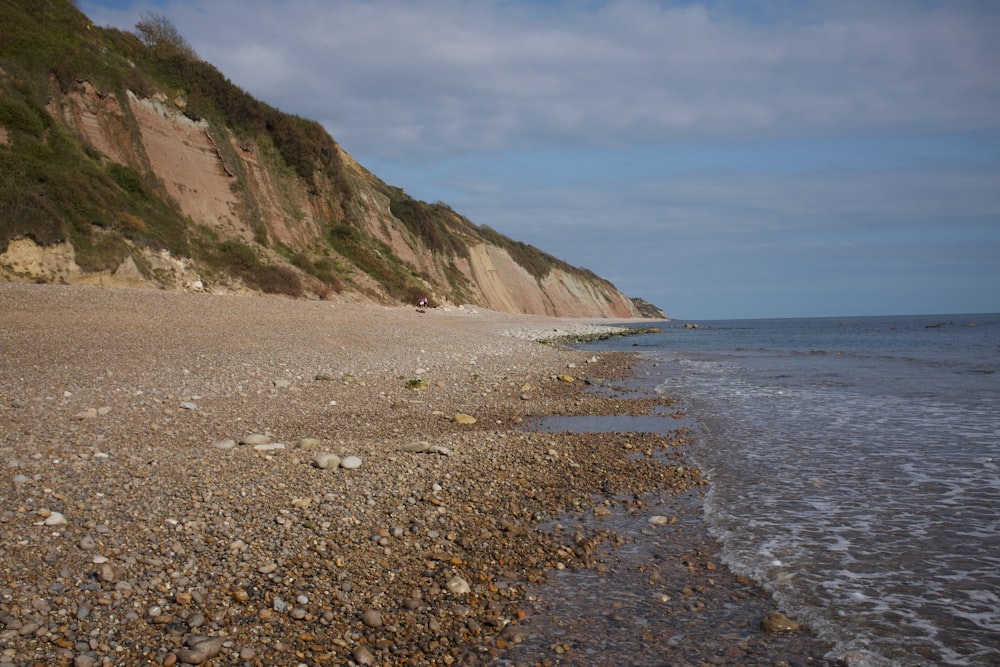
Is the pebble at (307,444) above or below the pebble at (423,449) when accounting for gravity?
above

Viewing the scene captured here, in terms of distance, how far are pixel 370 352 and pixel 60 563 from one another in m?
10.7

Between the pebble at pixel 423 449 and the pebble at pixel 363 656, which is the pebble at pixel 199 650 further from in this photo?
the pebble at pixel 423 449

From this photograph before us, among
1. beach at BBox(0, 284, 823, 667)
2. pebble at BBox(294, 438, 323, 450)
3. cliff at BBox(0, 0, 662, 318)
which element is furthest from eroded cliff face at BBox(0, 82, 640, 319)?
pebble at BBox(294, 438, 323, 450)

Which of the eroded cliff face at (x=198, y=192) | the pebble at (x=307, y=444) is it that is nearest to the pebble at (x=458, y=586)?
the pebble at (x=307, y=444)

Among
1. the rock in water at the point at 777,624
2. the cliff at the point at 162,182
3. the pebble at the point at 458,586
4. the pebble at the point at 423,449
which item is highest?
the cliff at the point at 162,182

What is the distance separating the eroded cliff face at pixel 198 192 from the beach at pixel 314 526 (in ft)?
33.5

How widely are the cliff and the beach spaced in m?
11.1

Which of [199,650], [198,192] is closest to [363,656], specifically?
[199,650]

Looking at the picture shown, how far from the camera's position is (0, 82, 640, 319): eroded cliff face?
19.9 m

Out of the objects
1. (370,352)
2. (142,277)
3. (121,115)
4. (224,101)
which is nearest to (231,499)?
(370,352)

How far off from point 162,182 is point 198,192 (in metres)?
1.64

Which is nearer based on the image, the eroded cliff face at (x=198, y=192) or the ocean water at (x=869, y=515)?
the ocean water at (x=869, y=515)

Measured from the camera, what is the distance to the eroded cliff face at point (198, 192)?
65.4 feet

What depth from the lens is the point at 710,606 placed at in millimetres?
3854
